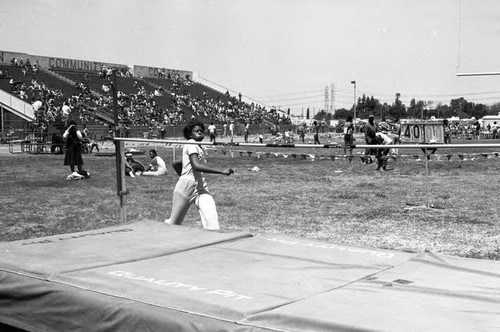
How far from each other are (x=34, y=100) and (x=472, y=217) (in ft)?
135

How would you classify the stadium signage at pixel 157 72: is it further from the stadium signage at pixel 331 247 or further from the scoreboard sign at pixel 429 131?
the stadium signage at pixel 331 247

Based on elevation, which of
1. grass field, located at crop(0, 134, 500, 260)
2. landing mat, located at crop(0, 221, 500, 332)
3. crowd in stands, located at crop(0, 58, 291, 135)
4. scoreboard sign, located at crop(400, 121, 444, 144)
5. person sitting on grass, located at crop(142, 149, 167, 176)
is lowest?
grass field, located at crop(0, 134, 500, 260)

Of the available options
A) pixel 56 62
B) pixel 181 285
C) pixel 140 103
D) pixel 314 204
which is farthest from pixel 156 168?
pixel 56 62

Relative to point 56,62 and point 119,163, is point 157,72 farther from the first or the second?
point 119,163

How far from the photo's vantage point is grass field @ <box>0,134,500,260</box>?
9570 mm

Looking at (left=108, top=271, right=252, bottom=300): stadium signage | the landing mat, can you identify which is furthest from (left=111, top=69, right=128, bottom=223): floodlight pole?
(left=108, top=271, right=252, bottom=300): stadium signage

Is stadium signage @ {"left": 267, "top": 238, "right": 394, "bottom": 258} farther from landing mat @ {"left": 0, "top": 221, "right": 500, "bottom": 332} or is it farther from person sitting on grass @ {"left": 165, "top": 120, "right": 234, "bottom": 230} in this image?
person sitting on grass @ {"left": 165, "top": 120, "right": 234, "bottom": 230}

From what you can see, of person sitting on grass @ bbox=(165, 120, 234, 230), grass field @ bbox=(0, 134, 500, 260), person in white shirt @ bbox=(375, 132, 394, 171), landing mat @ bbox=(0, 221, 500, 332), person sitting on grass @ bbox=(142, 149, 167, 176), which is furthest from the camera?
person in white shirt @ bbox=(375, 132, 394, 171)

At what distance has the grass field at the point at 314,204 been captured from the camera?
377 inches

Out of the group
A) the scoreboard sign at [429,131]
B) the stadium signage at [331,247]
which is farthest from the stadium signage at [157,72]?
the stadium signage at [331,247]

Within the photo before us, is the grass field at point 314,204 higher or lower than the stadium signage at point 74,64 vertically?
lower

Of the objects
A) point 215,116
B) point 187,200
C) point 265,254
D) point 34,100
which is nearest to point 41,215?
point 187,200

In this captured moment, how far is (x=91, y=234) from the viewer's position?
21.4 feet

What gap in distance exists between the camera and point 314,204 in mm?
13008
